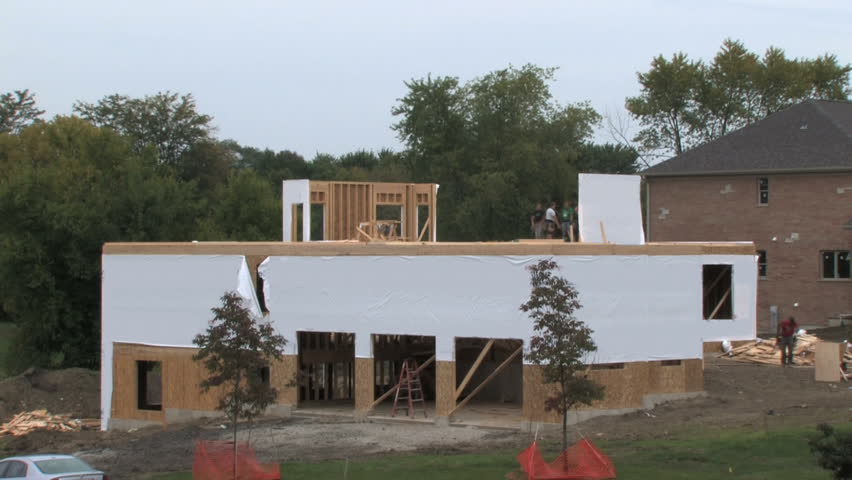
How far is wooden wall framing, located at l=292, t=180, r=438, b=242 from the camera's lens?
113 feet

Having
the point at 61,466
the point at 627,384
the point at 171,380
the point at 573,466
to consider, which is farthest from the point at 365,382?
the point at 61,466

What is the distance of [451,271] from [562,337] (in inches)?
331

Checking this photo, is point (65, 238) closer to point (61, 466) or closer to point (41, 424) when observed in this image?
point (41, 424)

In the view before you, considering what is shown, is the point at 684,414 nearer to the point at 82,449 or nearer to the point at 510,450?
the point at 510,450

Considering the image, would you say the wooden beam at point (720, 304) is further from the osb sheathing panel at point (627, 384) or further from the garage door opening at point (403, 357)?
the garage door opening at point (403, 357)

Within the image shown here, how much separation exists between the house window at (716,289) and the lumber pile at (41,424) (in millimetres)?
20343

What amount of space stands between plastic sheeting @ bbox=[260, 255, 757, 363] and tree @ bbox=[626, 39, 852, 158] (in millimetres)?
45576

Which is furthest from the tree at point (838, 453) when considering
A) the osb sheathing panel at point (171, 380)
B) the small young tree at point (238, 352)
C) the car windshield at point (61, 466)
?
the osb sheathing panel at point (171, 380)

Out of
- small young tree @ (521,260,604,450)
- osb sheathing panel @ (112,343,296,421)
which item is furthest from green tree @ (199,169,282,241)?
small young tree @ (521,260,604,450)

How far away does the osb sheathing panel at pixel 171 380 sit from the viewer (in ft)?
101

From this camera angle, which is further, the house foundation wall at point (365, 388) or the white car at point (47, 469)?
the house foundation wall at point (365, 388)

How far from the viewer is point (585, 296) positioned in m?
27.5

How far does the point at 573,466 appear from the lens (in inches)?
825

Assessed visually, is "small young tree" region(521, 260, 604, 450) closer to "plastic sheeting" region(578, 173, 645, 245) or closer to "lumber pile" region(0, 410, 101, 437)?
"plastic sheeting" region(578, 173, 645, 245)
